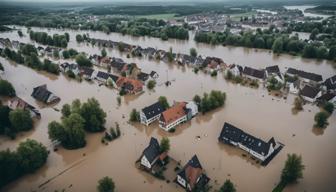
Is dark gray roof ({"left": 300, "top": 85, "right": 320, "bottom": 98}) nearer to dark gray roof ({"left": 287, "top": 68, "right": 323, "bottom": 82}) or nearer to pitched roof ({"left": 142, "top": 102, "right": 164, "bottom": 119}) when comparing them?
dark gray roof ({"left": 287, "top": 68, "right": 323, "bottom": 82})

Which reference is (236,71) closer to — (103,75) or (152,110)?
(152,110)

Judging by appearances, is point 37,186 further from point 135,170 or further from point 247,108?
point 247,108

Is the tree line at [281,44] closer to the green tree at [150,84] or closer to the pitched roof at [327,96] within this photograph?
the pitched roof at [327,96]

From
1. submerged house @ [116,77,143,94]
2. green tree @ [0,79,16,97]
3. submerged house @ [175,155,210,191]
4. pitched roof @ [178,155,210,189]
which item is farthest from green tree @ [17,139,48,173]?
green tree @ [0,79,16,97]

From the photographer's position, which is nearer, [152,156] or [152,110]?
[152,156]

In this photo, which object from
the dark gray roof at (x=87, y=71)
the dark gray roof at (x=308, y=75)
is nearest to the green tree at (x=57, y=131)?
the dark gray roof at (x=87, y=71)

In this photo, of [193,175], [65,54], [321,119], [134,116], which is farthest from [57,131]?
[65,54]

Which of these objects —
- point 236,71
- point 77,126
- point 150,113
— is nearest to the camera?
point 77,126
